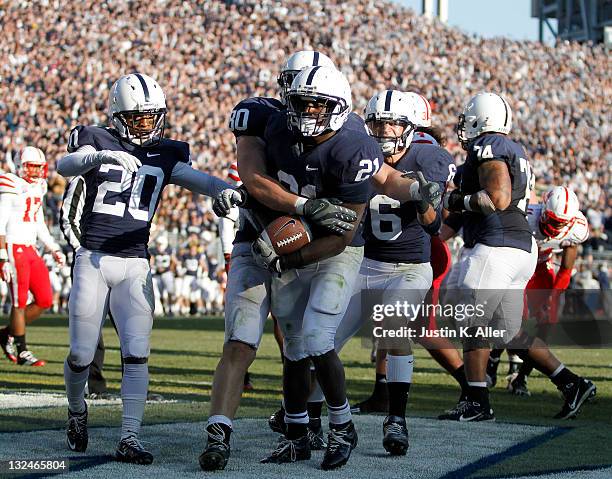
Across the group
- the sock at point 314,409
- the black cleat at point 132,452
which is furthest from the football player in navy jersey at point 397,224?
the black cleat at point 132,452

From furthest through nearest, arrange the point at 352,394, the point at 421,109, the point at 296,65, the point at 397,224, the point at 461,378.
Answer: the point at 352,394 < the point at 461,378 < the point at 421,109 < the point at 397,224 < the point at 296,65

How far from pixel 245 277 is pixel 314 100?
83 cm

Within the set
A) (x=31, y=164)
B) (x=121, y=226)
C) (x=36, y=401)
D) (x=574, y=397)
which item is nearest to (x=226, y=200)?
(x=121, y=226)

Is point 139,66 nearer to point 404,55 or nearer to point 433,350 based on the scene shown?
point 404,55

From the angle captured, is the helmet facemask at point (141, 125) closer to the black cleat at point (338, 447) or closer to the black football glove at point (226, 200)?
the black football glove at point (226, 200)

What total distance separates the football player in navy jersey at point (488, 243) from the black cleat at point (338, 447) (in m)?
1.63

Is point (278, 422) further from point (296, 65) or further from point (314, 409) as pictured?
point (296, 65)

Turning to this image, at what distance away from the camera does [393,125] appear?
569cm

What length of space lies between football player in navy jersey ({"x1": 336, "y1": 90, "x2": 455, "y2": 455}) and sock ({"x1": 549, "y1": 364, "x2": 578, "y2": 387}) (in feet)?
4.66

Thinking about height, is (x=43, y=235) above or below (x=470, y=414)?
above

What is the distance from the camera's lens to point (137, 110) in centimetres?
504

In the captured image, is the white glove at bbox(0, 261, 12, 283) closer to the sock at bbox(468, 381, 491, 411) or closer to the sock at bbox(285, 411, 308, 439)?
the sock at bbox(468, 381, 491, 411)

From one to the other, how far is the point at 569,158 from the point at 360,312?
22887 millimetres

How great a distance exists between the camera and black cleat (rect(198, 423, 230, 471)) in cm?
439
